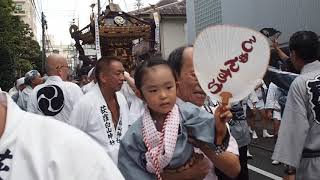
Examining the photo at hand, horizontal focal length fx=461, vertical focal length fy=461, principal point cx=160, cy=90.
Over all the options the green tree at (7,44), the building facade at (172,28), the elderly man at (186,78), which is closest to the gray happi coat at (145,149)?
the elderly man at (186,78)

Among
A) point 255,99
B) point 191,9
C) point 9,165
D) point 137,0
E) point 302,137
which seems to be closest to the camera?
point 9,165

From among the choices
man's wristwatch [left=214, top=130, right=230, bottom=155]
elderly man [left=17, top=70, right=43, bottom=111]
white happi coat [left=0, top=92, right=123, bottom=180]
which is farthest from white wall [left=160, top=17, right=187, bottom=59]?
white happi coat [left=0, top=92, right=123, bottom=180]

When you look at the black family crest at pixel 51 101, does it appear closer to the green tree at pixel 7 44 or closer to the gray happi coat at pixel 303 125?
the gray happi coat at pixel 303 125

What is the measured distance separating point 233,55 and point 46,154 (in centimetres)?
117

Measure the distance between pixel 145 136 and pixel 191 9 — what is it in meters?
20.4

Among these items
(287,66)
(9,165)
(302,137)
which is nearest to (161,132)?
(9,165)

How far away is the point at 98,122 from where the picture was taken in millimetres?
3975

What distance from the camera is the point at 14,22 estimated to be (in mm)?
31125

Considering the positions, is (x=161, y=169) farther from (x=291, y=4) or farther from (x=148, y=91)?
(x=291, y=4)

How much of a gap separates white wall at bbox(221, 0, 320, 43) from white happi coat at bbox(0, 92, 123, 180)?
36.7 ft

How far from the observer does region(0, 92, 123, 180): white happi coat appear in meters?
1.22

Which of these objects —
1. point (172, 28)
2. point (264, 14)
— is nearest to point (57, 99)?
point (264, 14)

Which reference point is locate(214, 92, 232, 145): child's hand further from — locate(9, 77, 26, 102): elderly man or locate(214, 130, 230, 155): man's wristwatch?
locate(9, 77, 26, 102): elderly man

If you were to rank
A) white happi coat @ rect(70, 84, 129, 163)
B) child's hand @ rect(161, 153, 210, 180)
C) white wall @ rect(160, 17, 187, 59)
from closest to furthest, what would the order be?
child's hand @ rect(161, 153, 210, 180)
white happi coat @ rect(70, 84, 129, 163)
white wall @ rect(160, 17, 187, 59)
